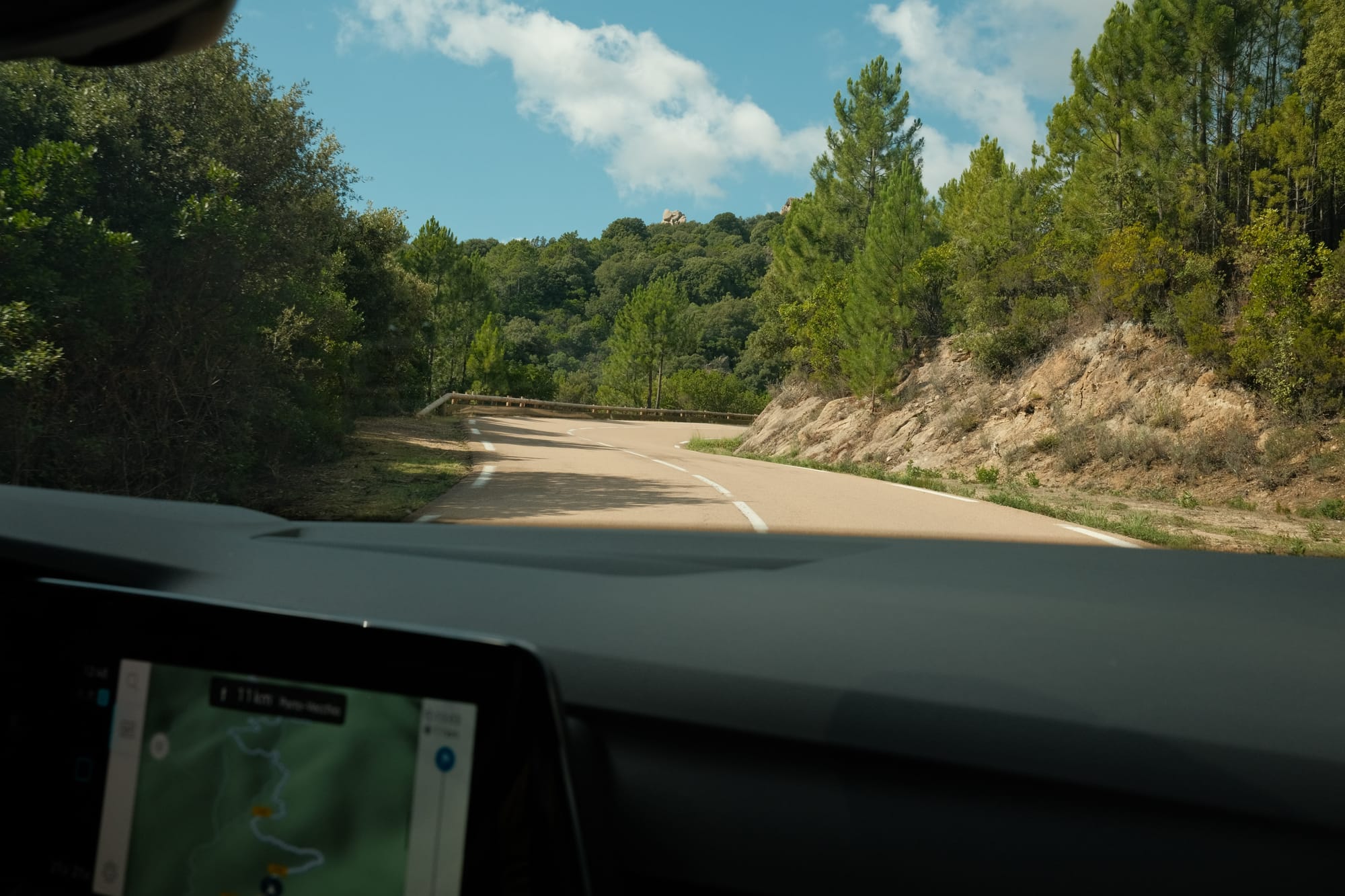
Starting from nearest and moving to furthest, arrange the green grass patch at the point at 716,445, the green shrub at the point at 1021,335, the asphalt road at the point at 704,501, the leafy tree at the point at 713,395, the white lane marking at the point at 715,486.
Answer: the asphalt road at the point at 704,501 < the white lane marking at the point at 715,486 < the green shrub at the point at 1021,335 < the green grass patch at the point at 716,445 < the leafy tree at the point at 713,395

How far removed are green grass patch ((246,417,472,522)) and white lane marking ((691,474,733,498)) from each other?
356 centimetres

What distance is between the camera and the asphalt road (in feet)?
32.0

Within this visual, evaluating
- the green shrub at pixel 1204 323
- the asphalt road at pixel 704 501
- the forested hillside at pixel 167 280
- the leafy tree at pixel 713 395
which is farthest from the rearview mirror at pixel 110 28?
the leafy tree at pixel 713 395

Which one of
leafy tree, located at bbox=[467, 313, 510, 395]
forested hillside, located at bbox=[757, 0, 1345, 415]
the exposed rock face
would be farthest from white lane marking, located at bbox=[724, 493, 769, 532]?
leafy tree, located at bbox=[467, 313, 510, 395]

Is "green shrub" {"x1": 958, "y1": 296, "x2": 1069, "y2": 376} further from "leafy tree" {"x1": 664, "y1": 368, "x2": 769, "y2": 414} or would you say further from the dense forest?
"leafy tree" {"x1": 664, "y1": 368, "x2": 769, "y2": 414}

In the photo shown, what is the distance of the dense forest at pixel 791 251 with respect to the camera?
913cm

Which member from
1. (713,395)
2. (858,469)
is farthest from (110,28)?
(713,395)

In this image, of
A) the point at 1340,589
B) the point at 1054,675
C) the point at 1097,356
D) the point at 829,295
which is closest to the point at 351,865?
the point at 1054,675

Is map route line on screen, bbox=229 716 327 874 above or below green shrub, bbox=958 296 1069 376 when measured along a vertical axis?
below

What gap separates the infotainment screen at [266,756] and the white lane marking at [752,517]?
7514mm

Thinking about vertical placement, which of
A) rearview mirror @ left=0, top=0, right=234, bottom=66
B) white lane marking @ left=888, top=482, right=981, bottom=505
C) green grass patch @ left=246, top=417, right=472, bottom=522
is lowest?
green grass patch @ left=246, top=417, right=472, bottom=522

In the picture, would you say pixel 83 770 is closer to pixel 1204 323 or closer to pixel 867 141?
pixel 1204 323

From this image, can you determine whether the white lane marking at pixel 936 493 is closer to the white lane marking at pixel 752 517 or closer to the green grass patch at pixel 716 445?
the white lane marking at pixel 752 517

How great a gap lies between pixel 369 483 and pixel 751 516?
4.44 meters
